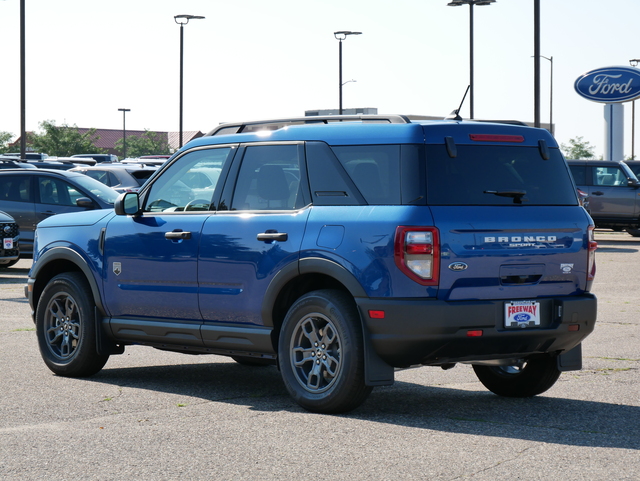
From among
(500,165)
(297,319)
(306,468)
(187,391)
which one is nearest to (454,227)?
(500,165)

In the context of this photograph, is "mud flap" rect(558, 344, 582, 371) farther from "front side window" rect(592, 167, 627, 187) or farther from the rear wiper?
"front side window" rect(592, 167, 627, 187)

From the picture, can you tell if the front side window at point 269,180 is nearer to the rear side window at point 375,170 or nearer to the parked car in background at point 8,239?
the rear side window at point 375,170

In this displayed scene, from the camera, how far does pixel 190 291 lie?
25.6 feet

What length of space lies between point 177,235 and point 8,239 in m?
A: 10.9

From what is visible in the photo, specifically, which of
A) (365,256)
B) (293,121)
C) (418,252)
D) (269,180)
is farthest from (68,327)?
(418,252)

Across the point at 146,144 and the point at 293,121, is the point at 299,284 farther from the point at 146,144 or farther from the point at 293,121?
the point at 146,144

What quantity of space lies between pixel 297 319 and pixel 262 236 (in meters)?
0.63

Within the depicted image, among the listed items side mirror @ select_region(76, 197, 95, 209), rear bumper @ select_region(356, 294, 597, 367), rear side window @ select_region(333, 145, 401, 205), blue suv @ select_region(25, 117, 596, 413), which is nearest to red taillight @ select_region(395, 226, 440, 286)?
blue suv @ select_region(25, 117, 596, 413)

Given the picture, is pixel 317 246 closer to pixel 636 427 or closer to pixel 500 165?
pixel 500 165

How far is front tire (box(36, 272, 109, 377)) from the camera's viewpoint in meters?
8.54

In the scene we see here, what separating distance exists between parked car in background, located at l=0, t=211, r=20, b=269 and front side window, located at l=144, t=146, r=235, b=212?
10.3 metres

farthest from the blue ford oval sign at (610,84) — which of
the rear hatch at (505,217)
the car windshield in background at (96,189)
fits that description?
the rear hatch at (505,217)

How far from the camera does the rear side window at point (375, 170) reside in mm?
6750

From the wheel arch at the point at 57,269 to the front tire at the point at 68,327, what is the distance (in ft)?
0.37
